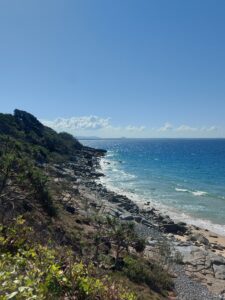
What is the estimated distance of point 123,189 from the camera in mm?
63688

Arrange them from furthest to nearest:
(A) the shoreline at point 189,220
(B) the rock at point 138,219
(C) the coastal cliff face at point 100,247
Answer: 1. (A) the shoreline at point 189,220
2. (B) the rock at point 138,219
3. (C) the coastal cliff face at point 100,247

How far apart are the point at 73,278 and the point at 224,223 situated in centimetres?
3890

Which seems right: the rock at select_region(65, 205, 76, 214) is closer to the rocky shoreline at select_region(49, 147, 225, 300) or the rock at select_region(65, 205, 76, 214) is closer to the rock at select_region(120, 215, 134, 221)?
the rocky shoreline at select_region(49, 147, 225, 300)

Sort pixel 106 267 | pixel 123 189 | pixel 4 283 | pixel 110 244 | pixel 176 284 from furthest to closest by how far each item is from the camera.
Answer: pixel 123 189
pixel 110 244
pixel 176 284
pixel 106 267
pixel 4 283

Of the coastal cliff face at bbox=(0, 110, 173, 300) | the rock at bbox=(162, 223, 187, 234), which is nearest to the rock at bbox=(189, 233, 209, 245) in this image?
the rock at bbox=(162, 223, 187, 234)

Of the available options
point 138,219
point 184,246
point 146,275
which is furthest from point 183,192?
point 146,275

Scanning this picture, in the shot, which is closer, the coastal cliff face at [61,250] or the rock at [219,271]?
the coastal cliff face at [61,250]

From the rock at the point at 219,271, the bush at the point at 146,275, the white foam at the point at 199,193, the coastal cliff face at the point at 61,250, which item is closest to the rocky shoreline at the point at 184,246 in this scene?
the rock at the point at 219,271

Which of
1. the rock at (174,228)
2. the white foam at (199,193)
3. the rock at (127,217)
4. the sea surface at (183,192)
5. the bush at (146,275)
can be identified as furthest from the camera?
the white foam at (199,193)

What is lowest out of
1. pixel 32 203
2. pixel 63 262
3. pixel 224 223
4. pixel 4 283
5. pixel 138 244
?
pixel 224 223

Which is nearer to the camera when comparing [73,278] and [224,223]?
[73,278]

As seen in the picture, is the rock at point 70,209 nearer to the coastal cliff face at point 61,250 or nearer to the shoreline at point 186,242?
the coastal cliff face at point 61,250

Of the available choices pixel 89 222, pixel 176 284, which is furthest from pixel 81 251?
pixel 89 222

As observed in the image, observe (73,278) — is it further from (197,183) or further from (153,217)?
(197,183)
